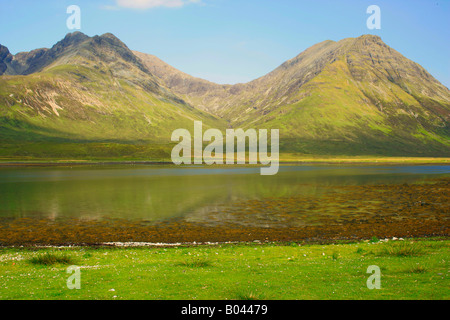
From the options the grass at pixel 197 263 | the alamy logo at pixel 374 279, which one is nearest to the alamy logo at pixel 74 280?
the grass at pixel 197 263

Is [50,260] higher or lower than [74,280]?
lower

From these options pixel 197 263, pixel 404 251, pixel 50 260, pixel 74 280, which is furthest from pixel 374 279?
pixel 50 260

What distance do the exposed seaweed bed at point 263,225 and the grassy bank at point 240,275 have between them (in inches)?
408

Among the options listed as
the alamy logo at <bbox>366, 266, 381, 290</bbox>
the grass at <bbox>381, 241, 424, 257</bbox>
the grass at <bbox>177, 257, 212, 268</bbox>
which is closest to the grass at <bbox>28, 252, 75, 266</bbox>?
the grass at <bbox>177, 257, 212, 268</bbox>

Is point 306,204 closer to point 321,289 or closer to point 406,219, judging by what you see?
point 406,219

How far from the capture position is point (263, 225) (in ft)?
144

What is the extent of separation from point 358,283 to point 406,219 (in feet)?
117

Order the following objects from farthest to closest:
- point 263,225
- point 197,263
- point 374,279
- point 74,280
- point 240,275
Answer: point 263,225, point 197,263, point 240,275, point 74,280, point 374,279

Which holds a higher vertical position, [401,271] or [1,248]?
[401,271]

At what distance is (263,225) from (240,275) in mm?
25362

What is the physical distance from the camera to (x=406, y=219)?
46.8 m

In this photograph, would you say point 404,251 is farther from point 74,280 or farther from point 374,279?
point 74,280
